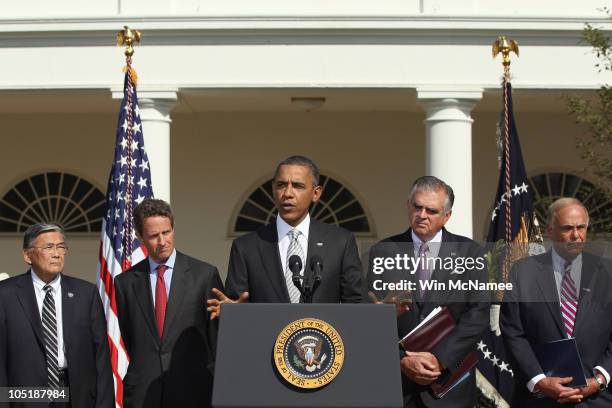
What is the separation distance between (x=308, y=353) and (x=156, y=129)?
30.4 ft

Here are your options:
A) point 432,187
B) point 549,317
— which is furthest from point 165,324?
point 549,317

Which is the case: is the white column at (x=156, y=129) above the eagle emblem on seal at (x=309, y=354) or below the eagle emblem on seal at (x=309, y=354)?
above

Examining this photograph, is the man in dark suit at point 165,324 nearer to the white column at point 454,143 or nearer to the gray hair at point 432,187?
the gray hair at point 432,187

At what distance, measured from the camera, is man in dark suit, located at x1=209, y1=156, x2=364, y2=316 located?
18.8 feet

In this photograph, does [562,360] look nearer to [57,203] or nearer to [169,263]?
[169,263]

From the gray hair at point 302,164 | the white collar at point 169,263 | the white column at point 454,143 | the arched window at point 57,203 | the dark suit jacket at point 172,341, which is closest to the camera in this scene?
the gray hair at point 302,164

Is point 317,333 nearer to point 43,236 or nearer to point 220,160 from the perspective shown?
point 43,236

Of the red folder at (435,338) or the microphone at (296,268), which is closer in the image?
the microphone at (296,268)

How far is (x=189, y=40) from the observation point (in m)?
13.8

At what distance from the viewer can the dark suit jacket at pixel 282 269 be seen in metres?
5.80

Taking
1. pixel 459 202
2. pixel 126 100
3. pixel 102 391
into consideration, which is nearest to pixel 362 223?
pixel 459 202

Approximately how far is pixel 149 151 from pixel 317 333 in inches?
360

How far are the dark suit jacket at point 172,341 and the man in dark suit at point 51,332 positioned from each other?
0.17 metres

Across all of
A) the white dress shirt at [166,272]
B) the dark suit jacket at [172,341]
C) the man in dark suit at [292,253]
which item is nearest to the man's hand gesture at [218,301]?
the man in dark suit at [292,253]
